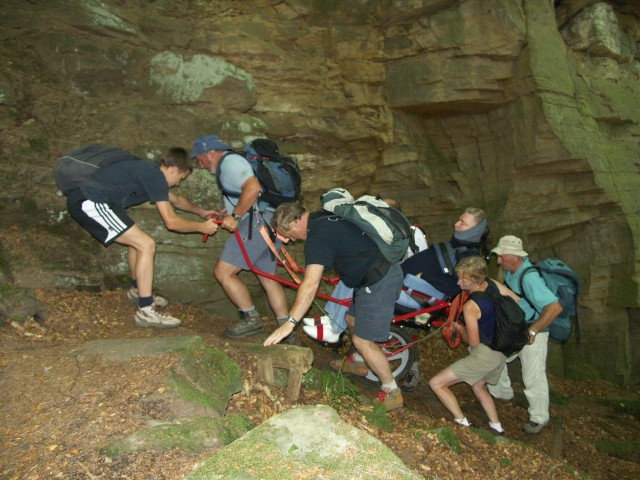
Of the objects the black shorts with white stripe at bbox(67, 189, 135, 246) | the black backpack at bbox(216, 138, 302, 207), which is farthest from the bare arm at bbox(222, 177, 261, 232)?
the black shorts with white stripe at bbox(67, 189, 135, 246)

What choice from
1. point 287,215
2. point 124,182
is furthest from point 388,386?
point 124,182

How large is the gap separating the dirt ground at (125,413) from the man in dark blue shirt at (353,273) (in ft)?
1.99

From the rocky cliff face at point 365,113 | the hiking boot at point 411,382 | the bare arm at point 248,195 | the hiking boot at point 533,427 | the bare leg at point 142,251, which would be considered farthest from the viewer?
the rocky cliff face at point 365,113

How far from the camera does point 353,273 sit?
479 centimetres

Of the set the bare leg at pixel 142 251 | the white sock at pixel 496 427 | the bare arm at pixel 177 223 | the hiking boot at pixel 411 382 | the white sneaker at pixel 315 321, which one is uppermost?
the bare arm at pixel 177 223

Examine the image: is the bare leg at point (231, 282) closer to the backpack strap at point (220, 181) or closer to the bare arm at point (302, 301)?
the backpack strap at point (220, 181)

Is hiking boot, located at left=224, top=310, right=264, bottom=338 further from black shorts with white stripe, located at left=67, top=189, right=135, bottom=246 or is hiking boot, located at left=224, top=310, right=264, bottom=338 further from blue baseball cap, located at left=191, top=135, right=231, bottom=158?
blue baseball cap, located at left=191, top=135, right=231, bottom=158

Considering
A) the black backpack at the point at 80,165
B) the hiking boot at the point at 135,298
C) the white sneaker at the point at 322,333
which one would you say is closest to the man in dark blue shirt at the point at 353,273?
the white sneaker at the point at 322,333

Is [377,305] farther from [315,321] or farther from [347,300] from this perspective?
[315,321]

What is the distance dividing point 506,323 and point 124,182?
4.59 metres

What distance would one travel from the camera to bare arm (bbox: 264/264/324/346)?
422 centimetres

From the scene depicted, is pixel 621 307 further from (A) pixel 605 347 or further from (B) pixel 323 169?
(B) pixel 323 169

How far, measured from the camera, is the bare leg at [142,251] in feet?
17.4

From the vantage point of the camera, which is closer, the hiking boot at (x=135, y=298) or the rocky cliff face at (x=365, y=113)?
the hiking boot at (x=135, y=298)
